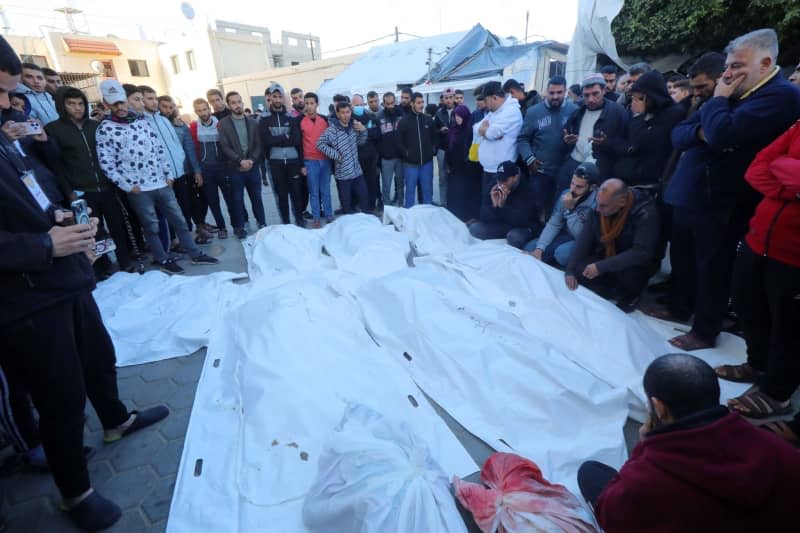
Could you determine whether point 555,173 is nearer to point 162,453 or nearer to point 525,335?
point 525,335

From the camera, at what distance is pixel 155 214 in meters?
3.85

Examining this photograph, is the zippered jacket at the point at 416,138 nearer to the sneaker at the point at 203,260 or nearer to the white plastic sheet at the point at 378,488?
the sneaker at the point at 203,260

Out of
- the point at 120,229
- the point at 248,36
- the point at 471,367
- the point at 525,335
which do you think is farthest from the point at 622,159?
the point at 248,36

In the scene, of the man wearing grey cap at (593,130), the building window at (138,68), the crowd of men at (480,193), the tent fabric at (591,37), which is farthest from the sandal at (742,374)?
the building window at (138,68)

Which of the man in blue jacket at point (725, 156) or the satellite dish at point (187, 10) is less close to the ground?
the satellite dish at point (187, 10)

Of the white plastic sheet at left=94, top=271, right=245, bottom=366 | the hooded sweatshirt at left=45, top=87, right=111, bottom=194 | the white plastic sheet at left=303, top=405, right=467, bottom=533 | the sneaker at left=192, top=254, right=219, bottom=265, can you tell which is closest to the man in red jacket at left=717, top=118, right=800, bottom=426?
the white plastic sheet at left=303, top=405, right=467, bottom=533

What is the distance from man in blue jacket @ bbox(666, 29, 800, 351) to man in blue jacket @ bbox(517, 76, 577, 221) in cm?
151

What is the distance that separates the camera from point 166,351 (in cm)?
259

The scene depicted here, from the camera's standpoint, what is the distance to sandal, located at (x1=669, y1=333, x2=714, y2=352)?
238cm

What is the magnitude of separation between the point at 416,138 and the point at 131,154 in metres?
3.18

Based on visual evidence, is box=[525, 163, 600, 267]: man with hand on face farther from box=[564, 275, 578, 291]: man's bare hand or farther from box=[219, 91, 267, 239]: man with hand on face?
box=[219, 91, 267, 239]: man with hand on face

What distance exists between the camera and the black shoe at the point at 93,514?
1456 mm

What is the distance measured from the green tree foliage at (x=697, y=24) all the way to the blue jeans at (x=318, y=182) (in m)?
5.96

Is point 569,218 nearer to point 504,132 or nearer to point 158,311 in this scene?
point 504,132
